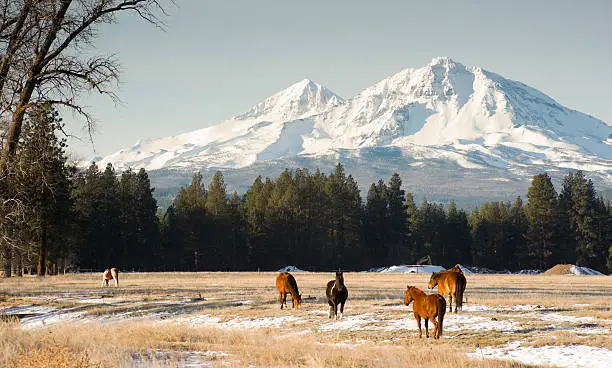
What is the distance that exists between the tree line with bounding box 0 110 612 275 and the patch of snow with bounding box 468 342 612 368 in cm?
7303

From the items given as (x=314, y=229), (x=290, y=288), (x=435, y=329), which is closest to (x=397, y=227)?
(x=314, y=229)

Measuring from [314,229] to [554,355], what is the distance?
3611 inches

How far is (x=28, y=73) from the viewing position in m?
16.8

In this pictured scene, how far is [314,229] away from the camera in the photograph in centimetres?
10781

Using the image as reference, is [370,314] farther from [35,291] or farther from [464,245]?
[464,245]

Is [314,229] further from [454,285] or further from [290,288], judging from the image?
[454,285]

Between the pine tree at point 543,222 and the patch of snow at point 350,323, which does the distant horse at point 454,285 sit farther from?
the pine tree at point 543,222

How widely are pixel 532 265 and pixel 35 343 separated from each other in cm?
10758

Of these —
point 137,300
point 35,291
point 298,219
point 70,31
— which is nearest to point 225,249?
point 298,219

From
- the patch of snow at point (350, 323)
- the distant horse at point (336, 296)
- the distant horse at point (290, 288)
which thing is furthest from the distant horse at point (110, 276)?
the patch of snow at point (350, 323)

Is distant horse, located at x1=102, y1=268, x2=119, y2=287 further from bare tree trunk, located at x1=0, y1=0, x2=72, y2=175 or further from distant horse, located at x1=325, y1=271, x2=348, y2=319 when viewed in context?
bare tree trunk, located at x1=0, y1=0, x2=72, y2=175

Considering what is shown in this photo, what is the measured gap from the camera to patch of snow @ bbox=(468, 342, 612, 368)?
50.7 ft

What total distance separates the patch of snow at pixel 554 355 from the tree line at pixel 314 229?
240 ft

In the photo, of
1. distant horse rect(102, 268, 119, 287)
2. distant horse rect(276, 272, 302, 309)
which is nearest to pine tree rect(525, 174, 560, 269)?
distant horse rect(102, 268, 119, 287)
